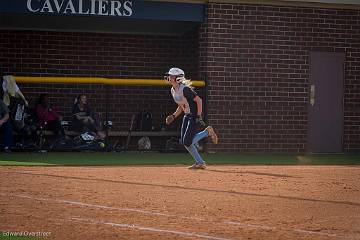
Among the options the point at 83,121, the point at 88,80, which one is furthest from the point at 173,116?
the point at 83,121

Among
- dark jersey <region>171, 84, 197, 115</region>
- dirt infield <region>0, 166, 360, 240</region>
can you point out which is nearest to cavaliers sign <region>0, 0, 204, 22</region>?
dark jersey <region>171, 84, 197, 115</region>

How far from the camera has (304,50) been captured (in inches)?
856

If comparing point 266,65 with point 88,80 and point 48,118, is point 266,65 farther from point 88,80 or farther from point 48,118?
point 48,118

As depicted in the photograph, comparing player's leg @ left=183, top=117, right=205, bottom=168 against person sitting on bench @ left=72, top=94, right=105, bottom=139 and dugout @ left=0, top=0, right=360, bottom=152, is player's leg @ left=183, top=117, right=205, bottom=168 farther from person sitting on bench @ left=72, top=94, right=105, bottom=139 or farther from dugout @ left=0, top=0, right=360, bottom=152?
dugout @ left=0, top=0, right=360, bottom=152

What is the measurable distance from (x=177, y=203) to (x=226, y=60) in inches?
442

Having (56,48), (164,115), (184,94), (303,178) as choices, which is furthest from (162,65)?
(303,178)

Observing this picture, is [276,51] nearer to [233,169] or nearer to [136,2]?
[136,2]

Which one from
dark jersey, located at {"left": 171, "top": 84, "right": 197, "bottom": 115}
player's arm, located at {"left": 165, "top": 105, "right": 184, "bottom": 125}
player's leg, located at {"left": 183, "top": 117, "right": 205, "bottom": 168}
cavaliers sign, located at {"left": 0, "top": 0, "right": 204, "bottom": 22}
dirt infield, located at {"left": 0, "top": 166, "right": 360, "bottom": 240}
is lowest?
dirt infield, located at {"left": 0, "top": 166, "right": 360, "bottom": 240}

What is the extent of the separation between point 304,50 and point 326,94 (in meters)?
1.46

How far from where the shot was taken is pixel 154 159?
18.3 metres

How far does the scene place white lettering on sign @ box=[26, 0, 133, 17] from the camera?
19672 millimetres

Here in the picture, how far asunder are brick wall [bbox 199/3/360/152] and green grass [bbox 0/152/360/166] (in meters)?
0.87

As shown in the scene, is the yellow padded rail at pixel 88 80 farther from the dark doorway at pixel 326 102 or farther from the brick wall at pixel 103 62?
the dark doorway at pixel 326 102

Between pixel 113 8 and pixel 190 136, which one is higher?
pixel 113 8
